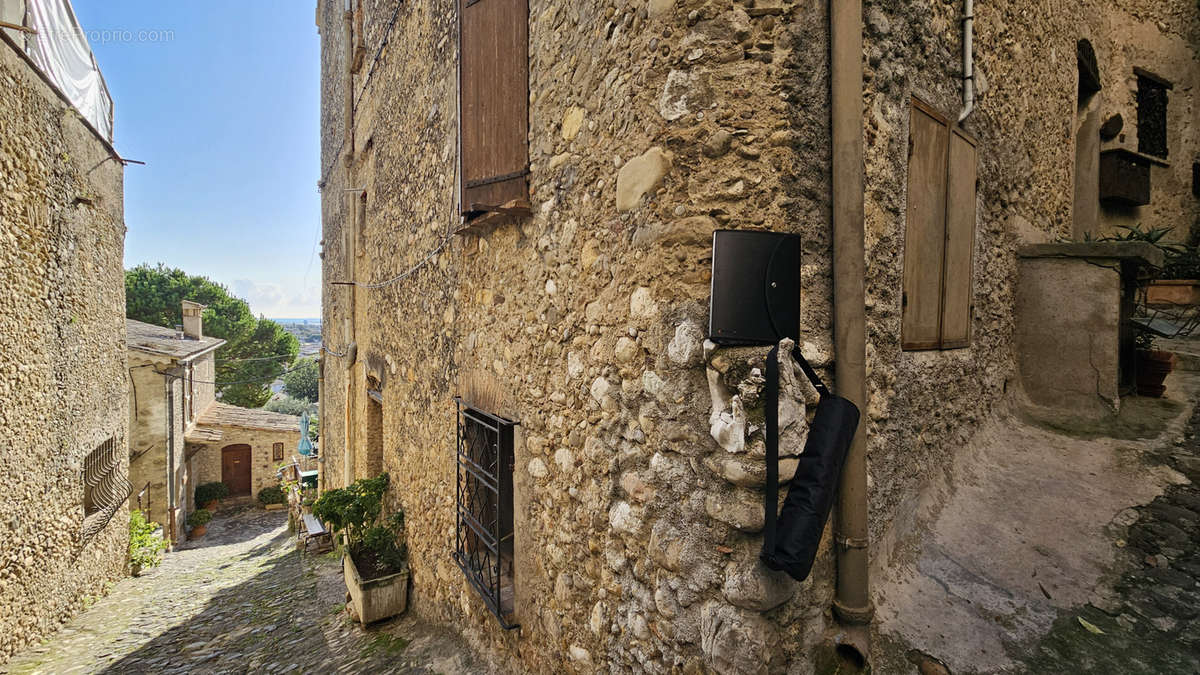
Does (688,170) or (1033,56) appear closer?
(688,170)

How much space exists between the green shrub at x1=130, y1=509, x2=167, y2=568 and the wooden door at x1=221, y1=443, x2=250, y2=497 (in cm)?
1097

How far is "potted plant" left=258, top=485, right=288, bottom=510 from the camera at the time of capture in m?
19.5

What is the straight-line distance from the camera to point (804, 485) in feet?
5.24

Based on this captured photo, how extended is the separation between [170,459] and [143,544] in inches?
175

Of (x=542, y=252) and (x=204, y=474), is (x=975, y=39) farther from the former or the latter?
(x=204, y=474)

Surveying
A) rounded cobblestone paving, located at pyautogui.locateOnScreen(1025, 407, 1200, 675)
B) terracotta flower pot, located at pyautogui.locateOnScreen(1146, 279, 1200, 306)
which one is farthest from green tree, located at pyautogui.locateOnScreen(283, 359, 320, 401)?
rounded cobblestone paving, located at pyautogui.locateOnScreen(1025, 407, 1200, 675)

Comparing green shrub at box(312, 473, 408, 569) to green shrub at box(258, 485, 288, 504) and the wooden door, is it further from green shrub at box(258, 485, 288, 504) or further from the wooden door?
the wooden door

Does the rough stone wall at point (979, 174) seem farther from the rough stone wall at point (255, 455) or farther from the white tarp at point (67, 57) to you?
the rough stone wall at point (255, 455)

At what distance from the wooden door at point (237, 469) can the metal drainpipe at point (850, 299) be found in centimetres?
2415

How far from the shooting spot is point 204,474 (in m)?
19.7

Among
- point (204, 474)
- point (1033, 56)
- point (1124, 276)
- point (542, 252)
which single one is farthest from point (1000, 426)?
point (204, 474)

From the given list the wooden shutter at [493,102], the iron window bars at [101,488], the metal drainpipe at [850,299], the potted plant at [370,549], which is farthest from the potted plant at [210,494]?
the metal drainpipe at [850,299]

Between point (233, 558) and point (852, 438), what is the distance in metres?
13.9

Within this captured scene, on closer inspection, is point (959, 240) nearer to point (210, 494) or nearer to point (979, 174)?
point (979, 174)
